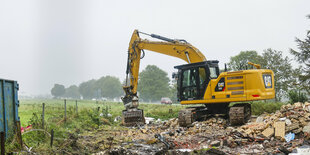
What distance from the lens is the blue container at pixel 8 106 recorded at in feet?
24.6

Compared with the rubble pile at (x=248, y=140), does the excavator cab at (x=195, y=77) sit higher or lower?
higher

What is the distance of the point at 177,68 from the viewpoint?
1310 cm

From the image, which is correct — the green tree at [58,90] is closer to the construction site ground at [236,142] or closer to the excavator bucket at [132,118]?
the excavator bucket at [132,118]

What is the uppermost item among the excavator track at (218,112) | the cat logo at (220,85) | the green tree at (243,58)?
the green tree at (243,58)

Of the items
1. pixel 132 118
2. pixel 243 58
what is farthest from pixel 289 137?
pixel 243 58

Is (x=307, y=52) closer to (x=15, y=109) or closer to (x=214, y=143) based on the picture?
(x=214, y=143)

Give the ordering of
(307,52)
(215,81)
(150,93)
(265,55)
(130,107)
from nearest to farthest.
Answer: (215,81) → (130,107) → (307,52) → (265,55) → (150,93)

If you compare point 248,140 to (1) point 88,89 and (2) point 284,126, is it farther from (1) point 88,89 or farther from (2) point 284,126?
(1) point 88,89

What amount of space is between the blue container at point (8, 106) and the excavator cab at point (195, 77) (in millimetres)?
6849

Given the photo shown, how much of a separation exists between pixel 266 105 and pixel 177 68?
733 centimetres

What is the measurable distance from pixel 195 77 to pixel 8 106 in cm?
733

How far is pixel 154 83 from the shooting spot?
76.8m

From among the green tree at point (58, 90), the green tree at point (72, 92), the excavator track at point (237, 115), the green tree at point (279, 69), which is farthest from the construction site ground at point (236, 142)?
the green tree at point (72, 92)

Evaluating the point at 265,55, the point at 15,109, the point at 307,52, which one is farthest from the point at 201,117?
the point at 265,55
